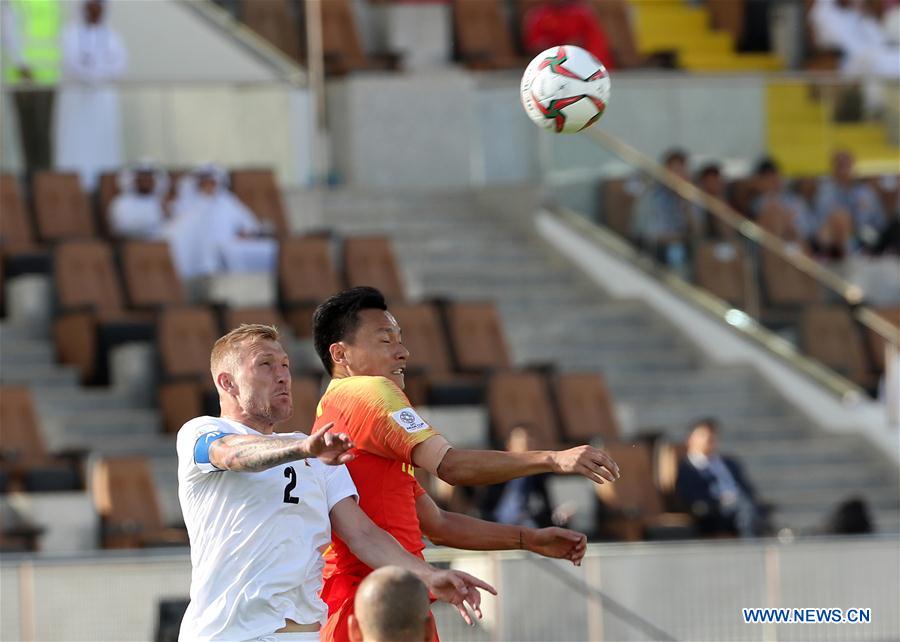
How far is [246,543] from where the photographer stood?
235 inches

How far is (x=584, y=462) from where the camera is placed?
5.72 m

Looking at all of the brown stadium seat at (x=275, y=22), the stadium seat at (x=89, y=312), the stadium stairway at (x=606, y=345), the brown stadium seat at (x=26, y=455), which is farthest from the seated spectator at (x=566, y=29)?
the brown stadium seat at (x=26, y=455)

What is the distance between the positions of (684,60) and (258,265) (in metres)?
8.85

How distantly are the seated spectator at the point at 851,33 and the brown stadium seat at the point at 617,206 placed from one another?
5481 millimetres

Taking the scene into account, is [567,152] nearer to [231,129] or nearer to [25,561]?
[231,129]

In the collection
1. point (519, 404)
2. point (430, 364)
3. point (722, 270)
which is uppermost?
point (722, 270)

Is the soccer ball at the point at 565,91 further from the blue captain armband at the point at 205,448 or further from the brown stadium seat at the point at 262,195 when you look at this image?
the brown stadium seat at the point at 262,195

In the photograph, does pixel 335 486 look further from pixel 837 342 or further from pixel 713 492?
pixel 837 342

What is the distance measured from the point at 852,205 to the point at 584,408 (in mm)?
5223

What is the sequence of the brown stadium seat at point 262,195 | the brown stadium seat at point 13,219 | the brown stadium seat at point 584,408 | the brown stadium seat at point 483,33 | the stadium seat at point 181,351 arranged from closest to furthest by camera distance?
the stadium seat at point 181,351, the brown stadium seat at point 584,408, the brown stadium seat at point 13,219, the brown stadium seat at point 262,195, the brown stadium seat at point 483,33

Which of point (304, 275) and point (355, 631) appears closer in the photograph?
point (355, 631)

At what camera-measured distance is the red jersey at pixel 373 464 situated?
6242 mm

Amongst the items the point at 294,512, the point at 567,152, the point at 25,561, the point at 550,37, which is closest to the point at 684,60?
the point at 550,37

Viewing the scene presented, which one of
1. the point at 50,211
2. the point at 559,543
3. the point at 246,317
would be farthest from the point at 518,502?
the point at 559,543
